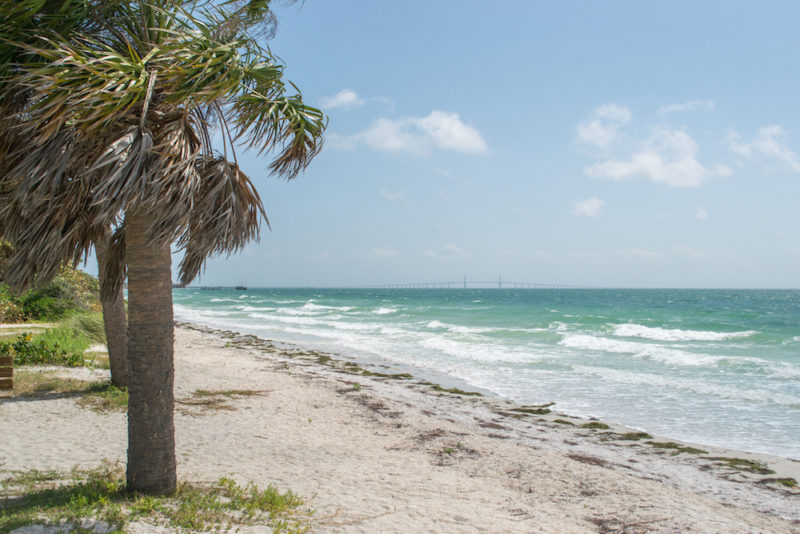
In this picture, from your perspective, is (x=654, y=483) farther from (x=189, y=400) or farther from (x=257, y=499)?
(x=189, y=400)

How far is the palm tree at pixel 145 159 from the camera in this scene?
4.23 metres

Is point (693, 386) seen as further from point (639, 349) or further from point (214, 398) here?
point (214, 398)

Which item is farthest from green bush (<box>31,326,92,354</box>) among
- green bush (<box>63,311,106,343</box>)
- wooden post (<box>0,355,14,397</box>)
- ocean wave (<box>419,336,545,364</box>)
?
ocean wave (<box>419,336,545,364</box>)

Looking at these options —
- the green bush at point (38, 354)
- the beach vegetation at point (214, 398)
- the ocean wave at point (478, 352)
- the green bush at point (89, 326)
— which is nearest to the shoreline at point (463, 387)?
the ocean wave at point (478, 352)

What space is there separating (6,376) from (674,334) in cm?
2997

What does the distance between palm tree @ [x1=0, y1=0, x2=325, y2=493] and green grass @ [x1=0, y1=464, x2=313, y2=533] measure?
273mm

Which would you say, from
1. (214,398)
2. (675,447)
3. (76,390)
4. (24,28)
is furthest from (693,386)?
(24,28)

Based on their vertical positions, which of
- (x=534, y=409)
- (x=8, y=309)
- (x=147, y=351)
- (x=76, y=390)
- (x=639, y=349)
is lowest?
(x=534, y=409)

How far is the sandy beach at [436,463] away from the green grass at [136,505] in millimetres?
266

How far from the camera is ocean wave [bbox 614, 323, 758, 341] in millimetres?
27875

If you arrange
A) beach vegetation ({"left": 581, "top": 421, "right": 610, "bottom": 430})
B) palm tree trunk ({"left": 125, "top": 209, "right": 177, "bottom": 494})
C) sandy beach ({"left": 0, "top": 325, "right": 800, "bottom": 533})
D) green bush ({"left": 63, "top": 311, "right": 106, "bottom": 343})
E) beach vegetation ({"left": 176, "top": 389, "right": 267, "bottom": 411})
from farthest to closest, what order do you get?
green bush ({"left": 63, "top": 311, "right": 106, "bottom": 343}), beach vegetation ({"left": 581, "top": 421, "right": 610, "bottom": 430}), beach vegetation ({"left": 176, "top": 389, "right": 267, "bottom": 411}), sandy beach ({"left": 0, "top": 325, "right": 800, "bottom": 533}), palm tree trunk ({"left": 125, "top": 209, "right": 177, "bottom": 494})

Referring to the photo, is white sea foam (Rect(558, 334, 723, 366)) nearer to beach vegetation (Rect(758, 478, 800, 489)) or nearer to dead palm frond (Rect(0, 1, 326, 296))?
beach vegetation (Rect(758, 478, 800, 489))

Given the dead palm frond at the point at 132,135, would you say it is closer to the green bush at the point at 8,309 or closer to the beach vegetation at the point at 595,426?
the beach vegetation at the point at 595,426

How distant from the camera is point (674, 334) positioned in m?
30.3
